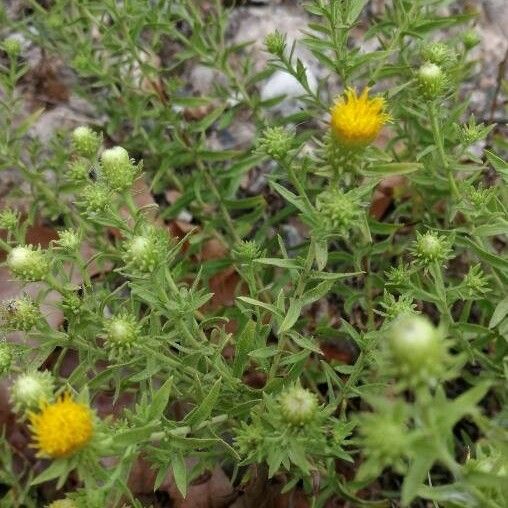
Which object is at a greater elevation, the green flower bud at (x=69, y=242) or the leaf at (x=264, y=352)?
the green flower bud at (x=69, y=242)

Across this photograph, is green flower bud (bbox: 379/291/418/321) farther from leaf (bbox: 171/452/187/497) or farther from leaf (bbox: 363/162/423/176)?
leaf (bbox: 171/452/187/497)

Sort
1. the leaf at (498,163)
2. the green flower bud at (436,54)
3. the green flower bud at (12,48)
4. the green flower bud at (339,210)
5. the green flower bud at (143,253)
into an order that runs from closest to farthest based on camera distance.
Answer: the green flower bud at (339,210), the green flower bud at (143,253), the leaf at (498,163), the green flower bud at (436,54), the green flower bud at (12,48)

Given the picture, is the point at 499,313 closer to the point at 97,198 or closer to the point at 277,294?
the point at 277,294

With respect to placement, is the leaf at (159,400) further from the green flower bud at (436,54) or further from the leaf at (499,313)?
the green flower bud at (436,54)

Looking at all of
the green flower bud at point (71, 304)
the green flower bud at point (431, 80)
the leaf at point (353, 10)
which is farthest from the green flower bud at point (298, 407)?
the leaf at point (353, 10)

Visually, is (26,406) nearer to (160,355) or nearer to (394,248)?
(160,355)

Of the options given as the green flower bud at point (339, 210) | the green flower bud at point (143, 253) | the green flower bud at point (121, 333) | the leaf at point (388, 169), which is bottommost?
the green flower bud at point (121, 333)

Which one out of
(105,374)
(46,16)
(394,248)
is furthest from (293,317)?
(46,16)
